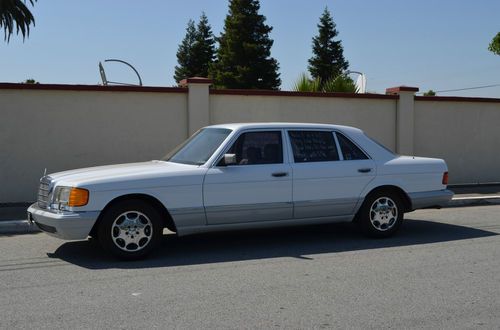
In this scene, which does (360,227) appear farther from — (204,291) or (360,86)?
(360,86)

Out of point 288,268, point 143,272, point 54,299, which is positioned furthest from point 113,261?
point 288,268

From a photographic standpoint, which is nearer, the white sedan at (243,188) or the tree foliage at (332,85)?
the white sedan at (243,188)

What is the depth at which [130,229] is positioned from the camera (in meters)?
6.93

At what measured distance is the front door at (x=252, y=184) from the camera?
726 centimetres

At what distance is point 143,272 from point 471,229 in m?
5.21

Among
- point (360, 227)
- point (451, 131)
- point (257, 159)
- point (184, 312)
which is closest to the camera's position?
point (184, 312)

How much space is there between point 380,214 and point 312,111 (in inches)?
231

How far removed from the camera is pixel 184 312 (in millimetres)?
5047

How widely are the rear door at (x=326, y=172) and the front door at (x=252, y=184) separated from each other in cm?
16

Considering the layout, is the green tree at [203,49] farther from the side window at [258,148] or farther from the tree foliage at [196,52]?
the side window at [258,148]

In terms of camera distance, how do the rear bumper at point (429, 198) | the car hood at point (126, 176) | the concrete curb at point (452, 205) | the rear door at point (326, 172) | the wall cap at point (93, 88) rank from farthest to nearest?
the wall cap at point (93, 88), the concrete curb at point (452, 205), the rear bumper at point (429, 198), the rear door at point (326, 172), the car hood at point (126, 176)

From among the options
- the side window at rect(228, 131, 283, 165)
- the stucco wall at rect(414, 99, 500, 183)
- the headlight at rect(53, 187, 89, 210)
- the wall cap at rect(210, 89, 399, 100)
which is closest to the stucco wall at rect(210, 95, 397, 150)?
the wall cap at rect(210, 89, 399, 100)

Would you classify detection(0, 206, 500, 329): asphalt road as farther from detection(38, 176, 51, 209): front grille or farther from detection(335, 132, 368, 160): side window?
detection(335, 132, 368, 160): side window

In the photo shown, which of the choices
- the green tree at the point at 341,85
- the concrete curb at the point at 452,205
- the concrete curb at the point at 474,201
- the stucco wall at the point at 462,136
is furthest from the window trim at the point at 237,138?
the stucco wall at the point at 462,136
